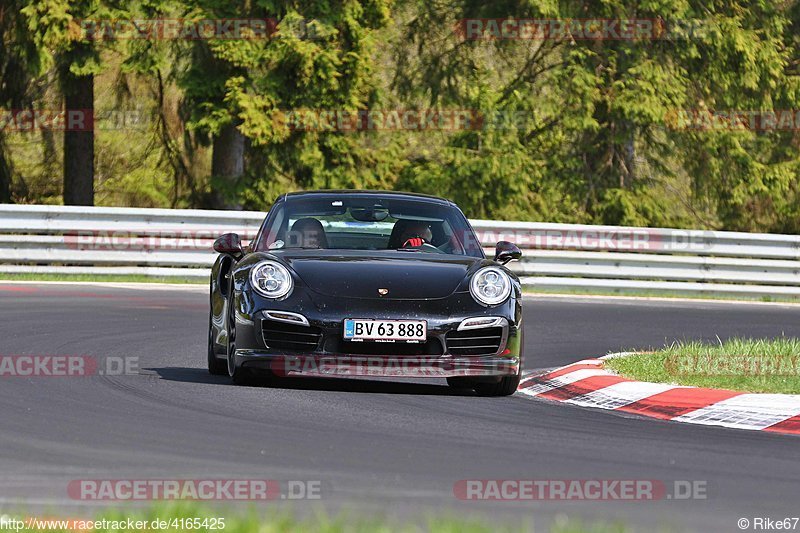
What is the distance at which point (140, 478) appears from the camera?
20.0ft

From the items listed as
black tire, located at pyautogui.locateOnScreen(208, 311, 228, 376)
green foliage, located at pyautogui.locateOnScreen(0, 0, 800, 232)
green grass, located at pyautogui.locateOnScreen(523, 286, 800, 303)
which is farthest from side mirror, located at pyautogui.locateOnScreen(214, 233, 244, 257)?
green foliage, located at pyautogui.locateOnScreen(0, 0, 800, 232)

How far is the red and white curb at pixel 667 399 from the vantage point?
8656 millimetres

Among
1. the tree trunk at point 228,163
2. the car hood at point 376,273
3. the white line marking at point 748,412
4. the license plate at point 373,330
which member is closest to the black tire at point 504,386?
the car hood at point 376,273

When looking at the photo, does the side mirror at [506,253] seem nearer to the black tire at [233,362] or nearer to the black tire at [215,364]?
the black tire at [233,362]

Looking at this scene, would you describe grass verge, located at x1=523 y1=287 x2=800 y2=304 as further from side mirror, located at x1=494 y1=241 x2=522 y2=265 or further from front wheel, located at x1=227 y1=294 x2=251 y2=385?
front wheel, located at x1=227 y1=294 x2=251 y2=385

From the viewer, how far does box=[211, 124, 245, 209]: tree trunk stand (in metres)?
26.3

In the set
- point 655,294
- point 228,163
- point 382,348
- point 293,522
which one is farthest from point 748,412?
point 228,163

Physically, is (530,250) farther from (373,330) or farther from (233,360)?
(373,330)

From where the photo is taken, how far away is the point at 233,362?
31.4 ft

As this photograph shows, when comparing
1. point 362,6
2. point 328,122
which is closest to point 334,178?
point 328,122

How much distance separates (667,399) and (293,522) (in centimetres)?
475

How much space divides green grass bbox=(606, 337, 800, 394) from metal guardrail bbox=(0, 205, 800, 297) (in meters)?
8.31

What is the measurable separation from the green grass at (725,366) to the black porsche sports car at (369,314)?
1.31m

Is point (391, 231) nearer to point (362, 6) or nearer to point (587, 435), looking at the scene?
point (587, 435)
